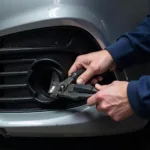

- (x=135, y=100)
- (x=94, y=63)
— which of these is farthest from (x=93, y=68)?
(x=135, y=100)

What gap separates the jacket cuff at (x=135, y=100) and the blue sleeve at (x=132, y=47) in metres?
0.24

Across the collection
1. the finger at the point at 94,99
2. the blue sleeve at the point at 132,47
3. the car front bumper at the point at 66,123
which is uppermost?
the blue sleeve at the point at 132,47

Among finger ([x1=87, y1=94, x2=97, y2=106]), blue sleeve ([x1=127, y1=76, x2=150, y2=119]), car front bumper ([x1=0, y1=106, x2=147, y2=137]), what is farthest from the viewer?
car front bumper ([x1=0, y1=106, x2=147, y2=137])

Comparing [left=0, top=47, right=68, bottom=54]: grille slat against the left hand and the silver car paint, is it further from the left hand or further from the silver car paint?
the left hand

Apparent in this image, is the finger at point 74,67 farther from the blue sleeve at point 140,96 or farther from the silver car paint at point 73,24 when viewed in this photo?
the blue sleeve at point 140,96

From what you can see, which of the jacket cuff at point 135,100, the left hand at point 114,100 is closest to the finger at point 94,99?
the left hand at point 114,100

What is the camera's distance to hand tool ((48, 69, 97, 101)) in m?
1.37

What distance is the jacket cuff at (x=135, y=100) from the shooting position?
121 cm

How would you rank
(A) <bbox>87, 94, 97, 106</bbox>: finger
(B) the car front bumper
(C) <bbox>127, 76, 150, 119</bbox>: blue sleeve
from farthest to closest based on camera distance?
(B) the car front bumper → (A) <bbox>87, 94, 97, 106</bbox>: finger → (C) <bbox>127, 76, 150, 119</bbox>: blue sleeve

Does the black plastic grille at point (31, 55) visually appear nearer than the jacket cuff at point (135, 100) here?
No

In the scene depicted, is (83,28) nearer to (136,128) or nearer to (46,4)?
(46,4)

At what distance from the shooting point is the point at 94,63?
1.44 metres

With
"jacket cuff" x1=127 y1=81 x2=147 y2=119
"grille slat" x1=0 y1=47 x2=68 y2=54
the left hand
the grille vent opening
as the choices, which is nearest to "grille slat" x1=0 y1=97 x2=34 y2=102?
the grille vent opening

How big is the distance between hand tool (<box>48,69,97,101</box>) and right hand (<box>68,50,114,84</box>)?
3cm
